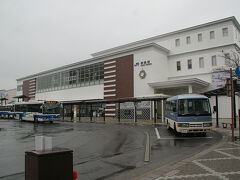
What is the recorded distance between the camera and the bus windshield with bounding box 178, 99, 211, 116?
44.9 feet

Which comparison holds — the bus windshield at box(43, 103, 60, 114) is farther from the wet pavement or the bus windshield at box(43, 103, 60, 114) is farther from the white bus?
the wet pavement

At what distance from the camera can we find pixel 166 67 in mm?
40344

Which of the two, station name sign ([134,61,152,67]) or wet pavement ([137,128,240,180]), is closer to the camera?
wet pavement ([137,128,240,180])

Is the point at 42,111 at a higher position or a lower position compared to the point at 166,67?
lower

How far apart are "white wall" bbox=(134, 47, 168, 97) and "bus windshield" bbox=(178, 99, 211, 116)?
21510 millimetres

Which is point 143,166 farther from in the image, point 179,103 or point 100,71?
point 100,71

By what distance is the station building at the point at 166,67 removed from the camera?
114 ft

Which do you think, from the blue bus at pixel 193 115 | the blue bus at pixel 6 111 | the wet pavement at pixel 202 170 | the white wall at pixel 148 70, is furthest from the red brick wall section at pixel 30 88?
the wet pavement at pixel 202 170

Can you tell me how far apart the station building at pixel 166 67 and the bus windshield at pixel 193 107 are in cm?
1731

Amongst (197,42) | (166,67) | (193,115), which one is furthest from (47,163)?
(197,42)

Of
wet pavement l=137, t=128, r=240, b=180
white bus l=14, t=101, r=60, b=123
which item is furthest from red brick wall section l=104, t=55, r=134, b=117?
wet pavement l=137, t=128, r=240, b=180

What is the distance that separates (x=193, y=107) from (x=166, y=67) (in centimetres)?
2726

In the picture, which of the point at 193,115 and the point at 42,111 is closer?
the point at 193,115

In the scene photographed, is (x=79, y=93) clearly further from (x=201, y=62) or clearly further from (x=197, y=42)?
(x=197, y=42)
